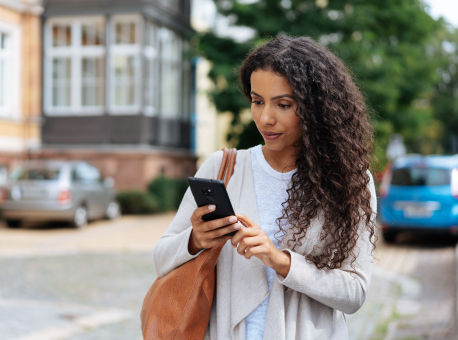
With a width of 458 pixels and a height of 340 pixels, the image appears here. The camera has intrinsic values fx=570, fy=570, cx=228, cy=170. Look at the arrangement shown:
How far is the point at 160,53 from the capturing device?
19281mm

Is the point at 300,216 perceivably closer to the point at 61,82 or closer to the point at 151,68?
the point at 151,68

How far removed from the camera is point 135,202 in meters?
17.2

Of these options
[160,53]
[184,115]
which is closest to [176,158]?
[184,115]

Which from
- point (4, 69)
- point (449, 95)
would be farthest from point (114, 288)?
point (449, 95)

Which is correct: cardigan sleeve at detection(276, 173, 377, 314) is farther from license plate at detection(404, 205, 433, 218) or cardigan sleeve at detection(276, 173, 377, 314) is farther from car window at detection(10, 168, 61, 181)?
car window at detection(10, 168, 61, 181)

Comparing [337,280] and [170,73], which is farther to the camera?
[170,73]

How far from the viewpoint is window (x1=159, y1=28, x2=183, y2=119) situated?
773 inches

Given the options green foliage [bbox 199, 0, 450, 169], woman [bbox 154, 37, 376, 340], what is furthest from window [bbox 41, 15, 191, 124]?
woman [bbox 154, 37, 376, 340]

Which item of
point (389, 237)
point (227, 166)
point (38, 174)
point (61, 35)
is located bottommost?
point (389, 237)

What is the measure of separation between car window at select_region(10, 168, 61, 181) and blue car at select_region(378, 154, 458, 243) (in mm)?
7499

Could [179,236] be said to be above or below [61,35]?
below

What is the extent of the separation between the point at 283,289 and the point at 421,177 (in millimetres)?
10111

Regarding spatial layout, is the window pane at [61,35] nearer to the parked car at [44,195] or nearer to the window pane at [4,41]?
the window pane at [4,41]

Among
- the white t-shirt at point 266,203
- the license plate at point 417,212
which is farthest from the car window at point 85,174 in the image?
the white t-shirt at point 266,203
